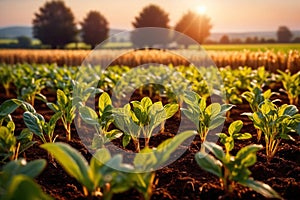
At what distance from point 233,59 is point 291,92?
10.2 meters

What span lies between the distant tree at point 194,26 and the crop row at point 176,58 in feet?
135

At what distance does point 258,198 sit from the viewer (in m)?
2.61

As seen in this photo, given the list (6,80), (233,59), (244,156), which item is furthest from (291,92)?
(233,59)

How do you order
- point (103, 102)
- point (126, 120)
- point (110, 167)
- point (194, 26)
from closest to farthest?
point (110, 167) → point (126, 120) → point (103, 102) → point (194, 26)

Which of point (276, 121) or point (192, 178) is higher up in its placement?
point (276, 121)

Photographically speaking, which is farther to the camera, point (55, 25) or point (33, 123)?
point (55, 25)

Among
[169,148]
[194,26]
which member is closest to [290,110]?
[169,148]

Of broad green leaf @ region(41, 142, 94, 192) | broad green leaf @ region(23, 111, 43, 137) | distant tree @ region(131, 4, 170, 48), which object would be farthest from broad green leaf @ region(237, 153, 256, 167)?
distant tree @ region(131, 4, 170, 48)

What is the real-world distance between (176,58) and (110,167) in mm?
16877

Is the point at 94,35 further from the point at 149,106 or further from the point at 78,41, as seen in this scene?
the point at 149,106

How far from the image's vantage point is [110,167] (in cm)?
187

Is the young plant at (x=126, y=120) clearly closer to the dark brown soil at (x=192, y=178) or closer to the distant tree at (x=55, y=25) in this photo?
the dark brown soil at (x=192, y=178)

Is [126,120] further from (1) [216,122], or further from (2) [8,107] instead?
(2) [8,107]

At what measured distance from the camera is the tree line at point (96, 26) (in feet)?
183
